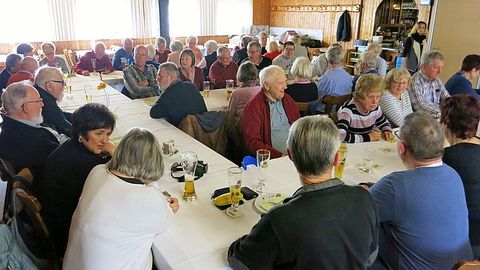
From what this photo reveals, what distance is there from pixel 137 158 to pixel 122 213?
0.24 meters

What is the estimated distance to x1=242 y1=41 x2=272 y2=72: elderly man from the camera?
19.8 ft

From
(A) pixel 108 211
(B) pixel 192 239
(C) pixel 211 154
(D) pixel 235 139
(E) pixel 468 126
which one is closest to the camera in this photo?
(A) pixel 108 211

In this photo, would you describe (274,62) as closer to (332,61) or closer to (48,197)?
(332,61)

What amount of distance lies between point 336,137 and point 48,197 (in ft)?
5.33

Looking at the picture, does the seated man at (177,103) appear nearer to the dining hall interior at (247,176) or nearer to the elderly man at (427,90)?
the dining hall interior at (247,176)

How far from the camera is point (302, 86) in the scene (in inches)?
167


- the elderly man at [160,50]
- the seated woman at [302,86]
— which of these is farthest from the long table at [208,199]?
the elderly man at [160,50]

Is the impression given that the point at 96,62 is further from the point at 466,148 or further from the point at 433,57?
the point at 466,148

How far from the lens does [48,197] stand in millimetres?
2082

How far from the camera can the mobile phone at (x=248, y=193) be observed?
6.73 ft

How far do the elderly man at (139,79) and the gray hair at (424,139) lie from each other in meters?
4.05

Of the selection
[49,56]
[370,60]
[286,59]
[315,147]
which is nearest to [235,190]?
[315,147]

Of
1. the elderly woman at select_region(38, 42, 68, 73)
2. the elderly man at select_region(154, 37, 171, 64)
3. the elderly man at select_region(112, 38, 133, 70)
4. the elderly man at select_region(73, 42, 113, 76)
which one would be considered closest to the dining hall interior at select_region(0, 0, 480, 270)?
the elderly woman at select_region(38, 42, 68, 73)

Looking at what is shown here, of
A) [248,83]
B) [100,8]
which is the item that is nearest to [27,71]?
[248,83]
